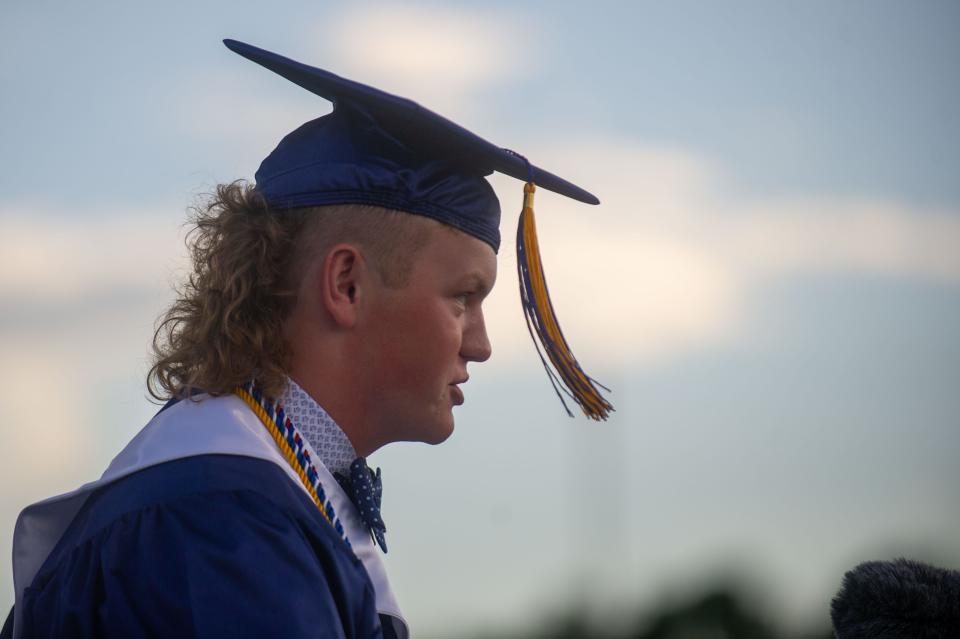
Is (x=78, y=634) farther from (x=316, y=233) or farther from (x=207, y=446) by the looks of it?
(x=316, y=233)

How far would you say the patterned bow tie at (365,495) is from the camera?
289 cm

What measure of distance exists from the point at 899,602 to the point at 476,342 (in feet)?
3.83

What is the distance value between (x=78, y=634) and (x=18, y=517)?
0.43 metres

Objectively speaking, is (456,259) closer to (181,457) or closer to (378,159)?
(378,159)

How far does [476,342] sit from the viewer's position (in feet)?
9.89

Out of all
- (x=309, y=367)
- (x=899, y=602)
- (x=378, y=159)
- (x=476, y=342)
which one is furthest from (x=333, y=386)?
(x=899, y=602)

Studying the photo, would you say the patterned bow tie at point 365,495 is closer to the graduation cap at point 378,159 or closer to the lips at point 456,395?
the lips at point 456,395

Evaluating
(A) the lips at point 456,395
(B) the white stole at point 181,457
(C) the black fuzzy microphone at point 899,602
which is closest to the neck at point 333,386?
(B) the white stole at point 181,457

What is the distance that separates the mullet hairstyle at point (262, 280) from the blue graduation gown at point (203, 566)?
1.09ft

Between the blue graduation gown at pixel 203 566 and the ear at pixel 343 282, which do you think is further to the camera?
the ear at pixel 343 282

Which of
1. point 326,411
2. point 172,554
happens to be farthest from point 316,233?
point 172,554

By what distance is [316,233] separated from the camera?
2.96m

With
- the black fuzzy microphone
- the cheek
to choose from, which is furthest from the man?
the black fuzzy microphone

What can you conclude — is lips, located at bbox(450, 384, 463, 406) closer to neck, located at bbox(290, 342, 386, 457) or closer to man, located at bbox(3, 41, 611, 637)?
man, located at bbox(3, 41, 611, 637)
